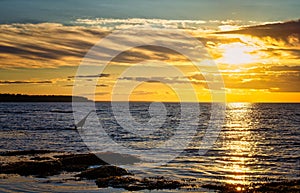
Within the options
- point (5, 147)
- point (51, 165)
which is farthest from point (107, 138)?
point (51, 165)

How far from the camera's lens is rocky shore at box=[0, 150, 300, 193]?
29.7m

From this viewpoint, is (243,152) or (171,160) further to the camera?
(243,152)

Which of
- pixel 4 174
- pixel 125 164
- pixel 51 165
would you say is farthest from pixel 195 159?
pixel 4 174

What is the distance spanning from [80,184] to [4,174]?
25.7ft

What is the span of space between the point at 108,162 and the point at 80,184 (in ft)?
39.9

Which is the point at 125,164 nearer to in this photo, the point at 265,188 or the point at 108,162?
the point at 108,162

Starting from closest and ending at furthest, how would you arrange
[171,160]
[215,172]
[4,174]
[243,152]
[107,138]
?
[4,174], [215,172], [171,160], [243,152], [107,138]

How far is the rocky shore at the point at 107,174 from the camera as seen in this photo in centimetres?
2970

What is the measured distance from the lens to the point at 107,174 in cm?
3475

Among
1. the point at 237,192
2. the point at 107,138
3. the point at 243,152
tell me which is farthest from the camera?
the point at 107,138

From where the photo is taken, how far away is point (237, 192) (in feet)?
91.8

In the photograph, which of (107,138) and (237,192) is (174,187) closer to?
(237,192)

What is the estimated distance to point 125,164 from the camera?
1671 inches

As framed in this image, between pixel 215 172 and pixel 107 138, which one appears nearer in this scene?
pixel 215 172
